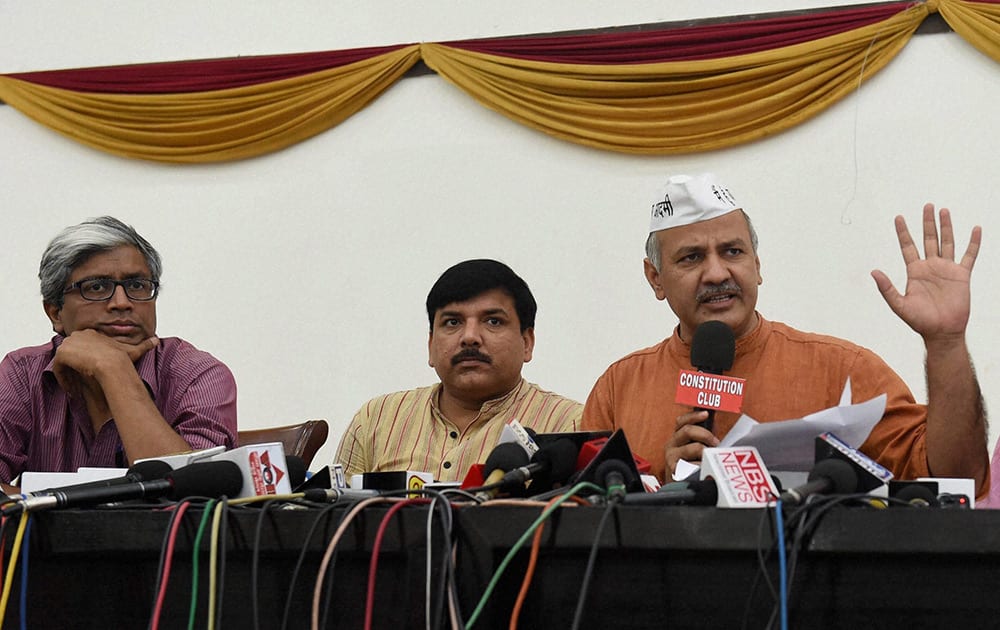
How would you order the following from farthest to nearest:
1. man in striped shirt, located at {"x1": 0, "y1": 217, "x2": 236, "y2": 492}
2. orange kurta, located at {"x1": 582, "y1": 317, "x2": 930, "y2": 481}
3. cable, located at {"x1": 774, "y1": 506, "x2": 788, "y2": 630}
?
man in striped shirt, located at {"x1": 0, "y1": 217, "x2": 236, "y2": 492}
orange kurta, located at {"x1": 582, "y1": 317, "x2": 930, "y2": 481}
cable, located at {"x1": 774, "y1": 506, "x2": 788, "y2": 630}

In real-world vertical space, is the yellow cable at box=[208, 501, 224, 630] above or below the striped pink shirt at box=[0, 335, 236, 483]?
below

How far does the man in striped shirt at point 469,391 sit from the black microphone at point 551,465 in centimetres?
116

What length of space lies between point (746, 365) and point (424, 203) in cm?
246

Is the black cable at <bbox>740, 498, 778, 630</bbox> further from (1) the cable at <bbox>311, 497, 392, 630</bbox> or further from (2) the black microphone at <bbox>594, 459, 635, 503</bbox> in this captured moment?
(1) the cable at <bbox>311, 497, 392, 630</bbox>

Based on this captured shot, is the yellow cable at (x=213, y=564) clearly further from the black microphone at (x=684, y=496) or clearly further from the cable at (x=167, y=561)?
the black microphone at (x=684, y=496)

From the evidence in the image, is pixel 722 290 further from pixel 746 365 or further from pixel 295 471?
pixel 295 471

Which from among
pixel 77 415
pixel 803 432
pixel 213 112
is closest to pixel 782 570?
pixel 803 432

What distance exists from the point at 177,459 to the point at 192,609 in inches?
14.1

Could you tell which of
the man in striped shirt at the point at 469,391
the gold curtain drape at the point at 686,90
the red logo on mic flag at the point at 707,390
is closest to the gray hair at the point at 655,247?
the man in striped shirt at the point at 469,391

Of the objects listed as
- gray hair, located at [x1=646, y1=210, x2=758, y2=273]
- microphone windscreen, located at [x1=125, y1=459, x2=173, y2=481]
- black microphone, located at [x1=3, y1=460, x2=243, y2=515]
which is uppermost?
gray hair, located at [x1=646, y1=210, x2=758, y2=273]

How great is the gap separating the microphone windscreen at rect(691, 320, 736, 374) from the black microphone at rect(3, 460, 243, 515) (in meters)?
0.88

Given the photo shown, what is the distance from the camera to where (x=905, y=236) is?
1896mm

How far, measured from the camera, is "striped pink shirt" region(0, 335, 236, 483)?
7.75 ft

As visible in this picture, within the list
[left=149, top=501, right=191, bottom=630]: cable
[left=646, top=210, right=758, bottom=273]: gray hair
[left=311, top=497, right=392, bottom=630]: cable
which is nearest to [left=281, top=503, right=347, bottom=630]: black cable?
[left=311, top=497, right=392, bottom=630]: cable
